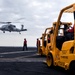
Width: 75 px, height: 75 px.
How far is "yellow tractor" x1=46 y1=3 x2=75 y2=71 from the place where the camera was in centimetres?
1069

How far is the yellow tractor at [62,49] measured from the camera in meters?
10.7

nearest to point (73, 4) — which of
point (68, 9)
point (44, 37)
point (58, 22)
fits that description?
point (68, 9)

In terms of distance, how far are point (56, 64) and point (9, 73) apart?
2314 millimetres

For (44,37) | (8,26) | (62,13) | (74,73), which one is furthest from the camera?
(8,26)

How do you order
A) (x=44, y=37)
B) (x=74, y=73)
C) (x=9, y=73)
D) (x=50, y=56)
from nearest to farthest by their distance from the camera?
(x=74, y=73) < (x=9, y=73) < (x=50, y=56) < (x=44, y=37)

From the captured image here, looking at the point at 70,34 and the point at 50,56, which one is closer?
the point at 70,34

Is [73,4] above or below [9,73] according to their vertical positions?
above

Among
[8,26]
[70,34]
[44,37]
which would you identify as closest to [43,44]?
[44,37]

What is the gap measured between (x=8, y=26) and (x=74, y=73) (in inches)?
2794

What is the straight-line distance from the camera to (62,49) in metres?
11.8

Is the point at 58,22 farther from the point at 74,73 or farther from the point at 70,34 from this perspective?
the point at 74,73

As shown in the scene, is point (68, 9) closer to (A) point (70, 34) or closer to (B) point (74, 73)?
(A) point (70, 34)

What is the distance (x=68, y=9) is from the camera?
1162 centimetres

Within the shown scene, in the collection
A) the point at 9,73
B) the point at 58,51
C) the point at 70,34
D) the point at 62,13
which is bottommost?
the point at 9,73
